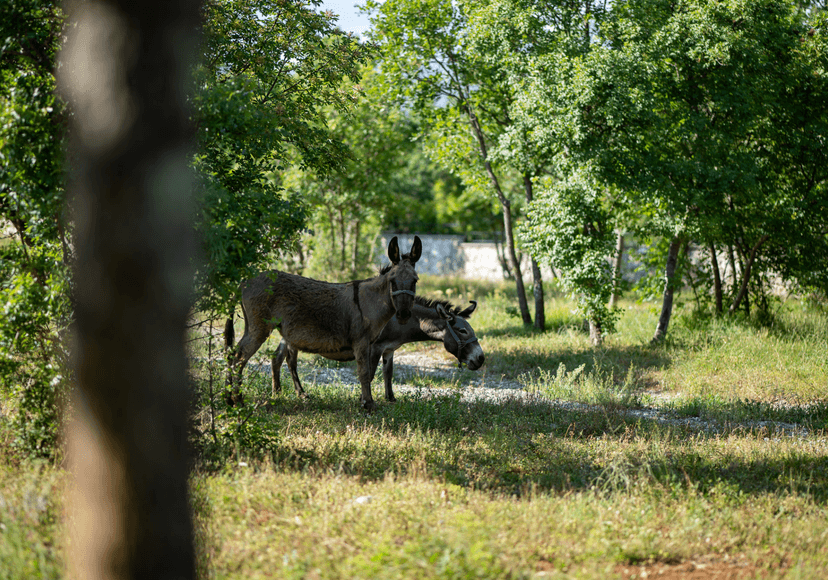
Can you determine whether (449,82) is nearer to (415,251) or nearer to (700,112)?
(700,112)

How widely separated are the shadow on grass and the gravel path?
50 centimetres

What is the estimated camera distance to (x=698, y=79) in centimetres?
1327

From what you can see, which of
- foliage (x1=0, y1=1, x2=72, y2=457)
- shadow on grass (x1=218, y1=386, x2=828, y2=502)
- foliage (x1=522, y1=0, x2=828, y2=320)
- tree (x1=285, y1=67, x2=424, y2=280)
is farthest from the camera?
tree (x1=285, y1=67, x2=424, y2=280)

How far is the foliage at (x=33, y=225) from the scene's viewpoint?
17.2ft

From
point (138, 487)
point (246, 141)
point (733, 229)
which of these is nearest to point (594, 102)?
point (733, 229)

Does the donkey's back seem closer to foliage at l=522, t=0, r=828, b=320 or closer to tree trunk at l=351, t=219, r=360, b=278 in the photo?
foliage at l=522, t=0, r=828, b=320

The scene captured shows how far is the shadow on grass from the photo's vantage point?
621cm

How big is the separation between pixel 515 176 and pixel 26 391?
21.1m

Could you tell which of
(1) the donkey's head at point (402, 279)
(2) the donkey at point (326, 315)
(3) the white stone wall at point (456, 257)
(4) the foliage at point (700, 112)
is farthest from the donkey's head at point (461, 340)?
(3) the white stone wall at point (456, 257)

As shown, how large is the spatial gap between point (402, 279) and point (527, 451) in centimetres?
292

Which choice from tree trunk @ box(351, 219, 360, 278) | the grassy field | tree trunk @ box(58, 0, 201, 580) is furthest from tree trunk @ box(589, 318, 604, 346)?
tree trunk @ box(58, 0, 201, 580)

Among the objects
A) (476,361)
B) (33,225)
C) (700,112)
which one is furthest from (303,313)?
(700,112)

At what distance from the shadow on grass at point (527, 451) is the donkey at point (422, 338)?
27.7 inches

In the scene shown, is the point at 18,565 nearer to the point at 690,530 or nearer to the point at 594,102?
the point at 690,530
